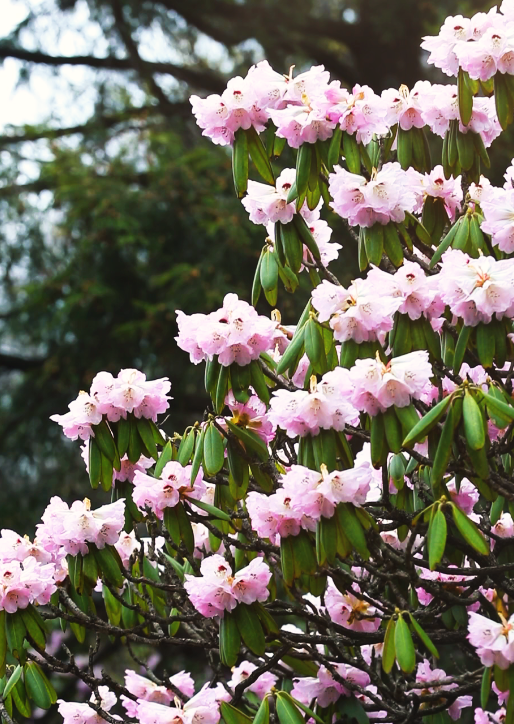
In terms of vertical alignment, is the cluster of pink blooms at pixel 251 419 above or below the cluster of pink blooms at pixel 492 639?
above

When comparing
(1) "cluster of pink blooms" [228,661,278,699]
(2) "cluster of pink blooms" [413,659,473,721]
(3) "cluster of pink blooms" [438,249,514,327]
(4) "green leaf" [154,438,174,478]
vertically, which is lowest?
(2) "cluster of pink blooms" [413,659,473,721]

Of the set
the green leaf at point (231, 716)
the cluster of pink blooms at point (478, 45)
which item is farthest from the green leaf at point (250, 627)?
the cluster of pink blooms at point (478, 45)

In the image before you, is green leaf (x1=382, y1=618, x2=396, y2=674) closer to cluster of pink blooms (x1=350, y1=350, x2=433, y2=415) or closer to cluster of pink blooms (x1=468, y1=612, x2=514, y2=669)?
cluster of pink blooms (x1=468, y1=612, x2=514, y2=669)

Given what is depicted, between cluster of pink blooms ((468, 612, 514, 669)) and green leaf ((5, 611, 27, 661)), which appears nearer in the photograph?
cluster of pink blooms ((468, 612, 514, 669))

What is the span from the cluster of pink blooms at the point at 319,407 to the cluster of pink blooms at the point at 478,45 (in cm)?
63

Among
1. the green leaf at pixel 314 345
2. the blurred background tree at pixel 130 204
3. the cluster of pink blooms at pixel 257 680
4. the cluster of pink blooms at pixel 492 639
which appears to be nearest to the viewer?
the cluster of pink blooms at pixel 492 639

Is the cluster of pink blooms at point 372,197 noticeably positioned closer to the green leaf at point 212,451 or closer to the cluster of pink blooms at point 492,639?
the green leaf at point 212,451

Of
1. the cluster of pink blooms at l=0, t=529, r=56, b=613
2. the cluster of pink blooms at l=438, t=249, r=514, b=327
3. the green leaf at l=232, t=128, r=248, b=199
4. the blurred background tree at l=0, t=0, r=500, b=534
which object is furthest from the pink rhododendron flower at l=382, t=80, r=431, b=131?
the blurred background tree at l=0, t=0, r=500, b=534

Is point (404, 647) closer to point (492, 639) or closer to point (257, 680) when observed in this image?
point (492, 639)

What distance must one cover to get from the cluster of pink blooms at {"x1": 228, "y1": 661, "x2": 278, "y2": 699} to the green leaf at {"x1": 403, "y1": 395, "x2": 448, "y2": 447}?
0.93 meters

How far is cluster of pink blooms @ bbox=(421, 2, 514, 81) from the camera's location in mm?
1519

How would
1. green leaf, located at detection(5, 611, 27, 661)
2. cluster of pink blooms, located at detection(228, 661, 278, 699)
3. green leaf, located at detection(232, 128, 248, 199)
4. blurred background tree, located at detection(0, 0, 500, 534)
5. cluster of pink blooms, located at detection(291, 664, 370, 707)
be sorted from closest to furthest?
1. green leaf, located at detection(5, 611, 27, 661)
2. green leaf, located at detection(232, 128, 248, 199)
3. cluster of pink blooms, located at detection(291, 664, 370, 707)
4. cluster of pink blooms, located at detection(228, 661, 278, 699)
5. blurred background tree, located at detection(0, 0, 500, 534)

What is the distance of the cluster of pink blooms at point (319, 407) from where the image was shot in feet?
4.20

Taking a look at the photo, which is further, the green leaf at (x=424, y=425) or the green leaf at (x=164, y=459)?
the green leaf at (x=164, y=459)
